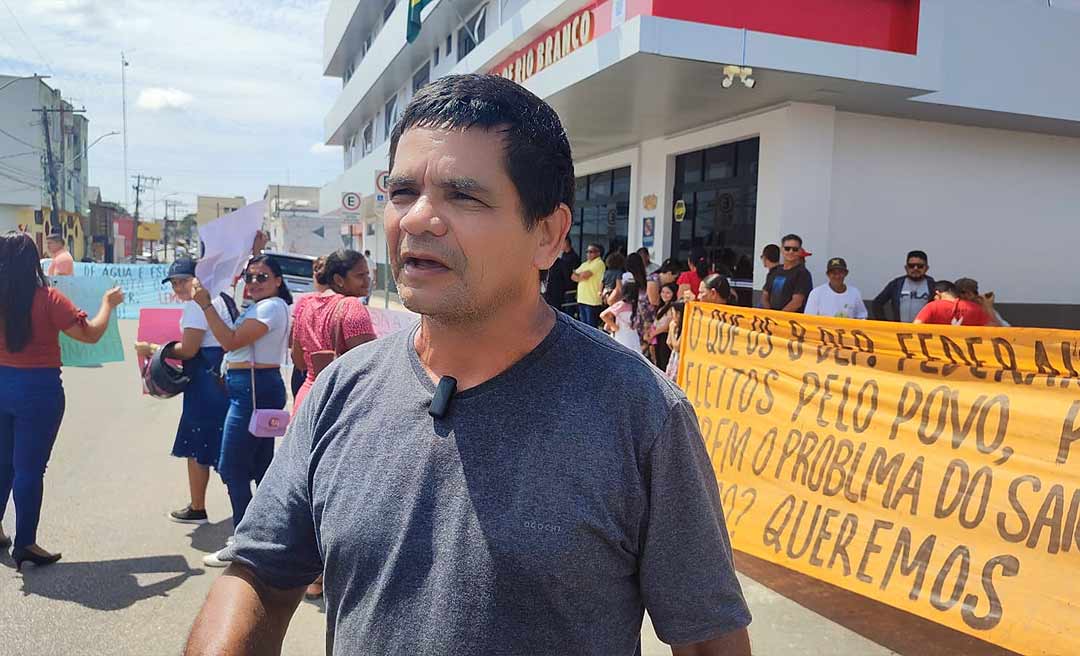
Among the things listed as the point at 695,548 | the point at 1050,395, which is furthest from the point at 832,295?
the point at 695,548

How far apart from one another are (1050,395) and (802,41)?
617 centimetres

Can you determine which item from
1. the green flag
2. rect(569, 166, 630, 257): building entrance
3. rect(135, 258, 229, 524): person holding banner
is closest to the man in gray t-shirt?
rect(135, 258, 229, 524): person holding banner

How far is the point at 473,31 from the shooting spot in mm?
20609

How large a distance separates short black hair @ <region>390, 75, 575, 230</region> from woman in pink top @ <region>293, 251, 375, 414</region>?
2.98m

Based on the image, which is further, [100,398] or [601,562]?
[100,398]

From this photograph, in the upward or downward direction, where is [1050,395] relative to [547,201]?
downward

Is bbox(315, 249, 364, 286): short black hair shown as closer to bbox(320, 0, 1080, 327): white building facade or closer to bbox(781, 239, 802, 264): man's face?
bbox(320, 0, 1080, 327): white building facade

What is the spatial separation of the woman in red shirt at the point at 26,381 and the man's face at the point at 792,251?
7.31 meters

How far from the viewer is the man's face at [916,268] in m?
9.84

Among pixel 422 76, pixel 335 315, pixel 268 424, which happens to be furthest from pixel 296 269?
pixel 335 315

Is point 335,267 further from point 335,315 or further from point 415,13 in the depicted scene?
point 415,13

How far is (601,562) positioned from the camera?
1364mm

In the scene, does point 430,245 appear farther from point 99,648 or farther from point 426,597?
point 99,648

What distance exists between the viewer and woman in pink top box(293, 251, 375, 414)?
4398 mm
